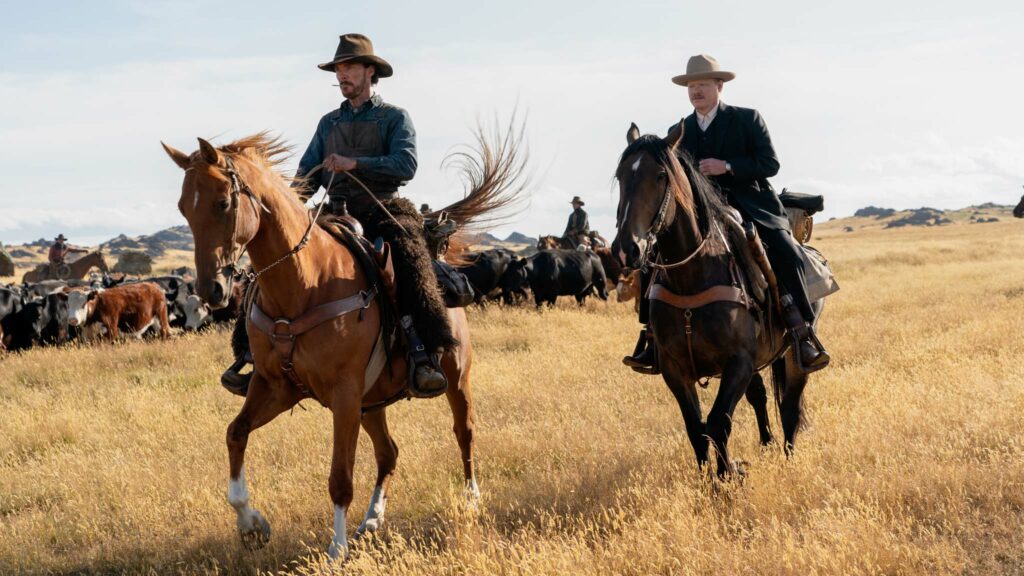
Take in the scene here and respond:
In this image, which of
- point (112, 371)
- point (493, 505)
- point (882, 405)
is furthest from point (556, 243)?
point (493, 505)

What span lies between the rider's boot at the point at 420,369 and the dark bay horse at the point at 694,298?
1626 mm

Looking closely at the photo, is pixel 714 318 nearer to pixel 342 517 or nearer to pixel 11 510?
pixel 342 517

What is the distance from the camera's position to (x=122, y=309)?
19.1m

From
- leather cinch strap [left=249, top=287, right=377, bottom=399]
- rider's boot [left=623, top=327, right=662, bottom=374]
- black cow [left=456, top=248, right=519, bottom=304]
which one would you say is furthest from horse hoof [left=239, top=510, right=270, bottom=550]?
black cow [left=456, top=248, right=519, bottom=304]

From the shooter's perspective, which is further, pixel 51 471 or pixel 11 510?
pixel 51 471

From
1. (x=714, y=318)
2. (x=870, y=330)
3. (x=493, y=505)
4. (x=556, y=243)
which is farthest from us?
(x=556, y=243)

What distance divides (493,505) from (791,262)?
2.99 m

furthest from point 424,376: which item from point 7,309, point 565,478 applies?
point 7,309

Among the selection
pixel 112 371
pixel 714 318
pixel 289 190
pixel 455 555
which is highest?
pixel 289 190

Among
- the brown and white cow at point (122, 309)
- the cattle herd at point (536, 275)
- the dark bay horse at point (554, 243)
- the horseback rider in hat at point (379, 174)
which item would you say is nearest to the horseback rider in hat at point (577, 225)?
the dark bay horse at point (554, 243)

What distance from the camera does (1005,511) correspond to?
5.83 m

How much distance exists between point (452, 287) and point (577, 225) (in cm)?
2332

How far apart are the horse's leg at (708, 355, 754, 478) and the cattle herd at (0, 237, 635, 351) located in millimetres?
7283

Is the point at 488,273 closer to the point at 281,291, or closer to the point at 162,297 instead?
the point at 162,297
